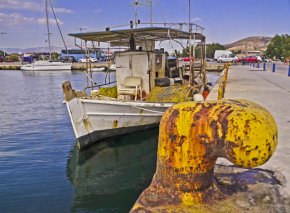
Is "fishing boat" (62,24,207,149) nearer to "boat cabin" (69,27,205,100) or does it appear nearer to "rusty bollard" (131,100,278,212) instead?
"boat cabin" (69,27,205,100)

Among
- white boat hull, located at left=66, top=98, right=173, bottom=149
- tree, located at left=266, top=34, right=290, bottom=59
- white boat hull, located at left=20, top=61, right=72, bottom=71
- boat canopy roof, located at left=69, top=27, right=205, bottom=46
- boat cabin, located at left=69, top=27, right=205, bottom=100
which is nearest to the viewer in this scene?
boat canopy roof, located at left=69, top=27, right=205, bottom=46

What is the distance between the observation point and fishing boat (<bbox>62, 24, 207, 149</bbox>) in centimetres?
1063

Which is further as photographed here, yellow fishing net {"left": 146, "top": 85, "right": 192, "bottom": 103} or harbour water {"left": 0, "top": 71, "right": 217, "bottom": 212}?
yellow fishing net {"left": 146, "top": 85, "right": 192, "bottom": 103}

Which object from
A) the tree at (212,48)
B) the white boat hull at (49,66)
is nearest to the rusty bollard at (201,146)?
the white boat hull at (49,66)

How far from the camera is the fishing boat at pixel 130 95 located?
34.9 feet

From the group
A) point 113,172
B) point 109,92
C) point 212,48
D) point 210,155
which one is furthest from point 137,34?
point 212,48

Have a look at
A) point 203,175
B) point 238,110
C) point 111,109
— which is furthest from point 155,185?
point 111,109

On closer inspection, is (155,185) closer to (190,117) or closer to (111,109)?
(190,117)

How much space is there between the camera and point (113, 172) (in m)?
9.22

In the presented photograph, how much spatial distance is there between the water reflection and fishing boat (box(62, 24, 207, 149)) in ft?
1.58

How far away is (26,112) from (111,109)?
9904 mm

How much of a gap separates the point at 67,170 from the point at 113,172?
1546 millimetres

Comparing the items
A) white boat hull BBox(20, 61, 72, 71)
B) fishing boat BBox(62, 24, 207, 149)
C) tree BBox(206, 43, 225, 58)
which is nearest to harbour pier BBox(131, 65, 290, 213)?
fishing boat BBox(62, 24, 207, 149)

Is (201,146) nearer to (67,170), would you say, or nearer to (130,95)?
(67,170)
